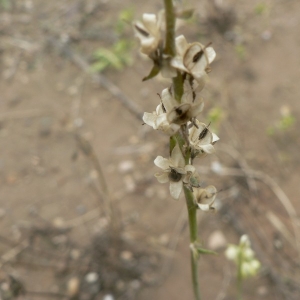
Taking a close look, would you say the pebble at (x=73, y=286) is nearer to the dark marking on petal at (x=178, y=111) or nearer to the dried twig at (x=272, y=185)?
the dried twig at (x=272, y=185)

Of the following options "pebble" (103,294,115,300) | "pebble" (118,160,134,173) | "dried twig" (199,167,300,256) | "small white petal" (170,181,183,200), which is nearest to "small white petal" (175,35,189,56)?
"small white petal" (170,181,183,200)

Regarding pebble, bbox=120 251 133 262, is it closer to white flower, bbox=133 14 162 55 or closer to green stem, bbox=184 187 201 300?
green stem, bbox=184 187 201 300

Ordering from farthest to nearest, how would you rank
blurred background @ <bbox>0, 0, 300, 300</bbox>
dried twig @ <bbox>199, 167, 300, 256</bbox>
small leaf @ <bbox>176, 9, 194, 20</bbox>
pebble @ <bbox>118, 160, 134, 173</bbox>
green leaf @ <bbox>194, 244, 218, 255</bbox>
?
pebble @ <bbox>118, 160, 134, 173</bbox> → dried twig @ <bbox>199, 167, 300, 256</bbox> → blurred background @ <bbox>0, 0, 300, 300</bbox> → green leaf @ <bbox>194, 244, 218, 255</bbox> → small leaf @ <bbox>176, 9, 194, 20</bbox>

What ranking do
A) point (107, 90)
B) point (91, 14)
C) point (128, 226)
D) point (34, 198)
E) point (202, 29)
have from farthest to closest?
1. point (91, 14)
2. point (202, 29)
3. point (107, 90)
4. point (34, 198)
5. point (128, 226)

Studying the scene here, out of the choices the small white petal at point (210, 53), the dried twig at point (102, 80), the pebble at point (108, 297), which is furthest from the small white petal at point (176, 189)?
the dried twig at point (102, 80)

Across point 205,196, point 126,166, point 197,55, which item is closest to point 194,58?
point 197,55

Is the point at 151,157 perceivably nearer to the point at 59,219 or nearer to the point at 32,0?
the point at 59,219

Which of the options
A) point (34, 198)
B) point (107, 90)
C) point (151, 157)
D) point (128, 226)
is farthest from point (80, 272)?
point (107, 90)
